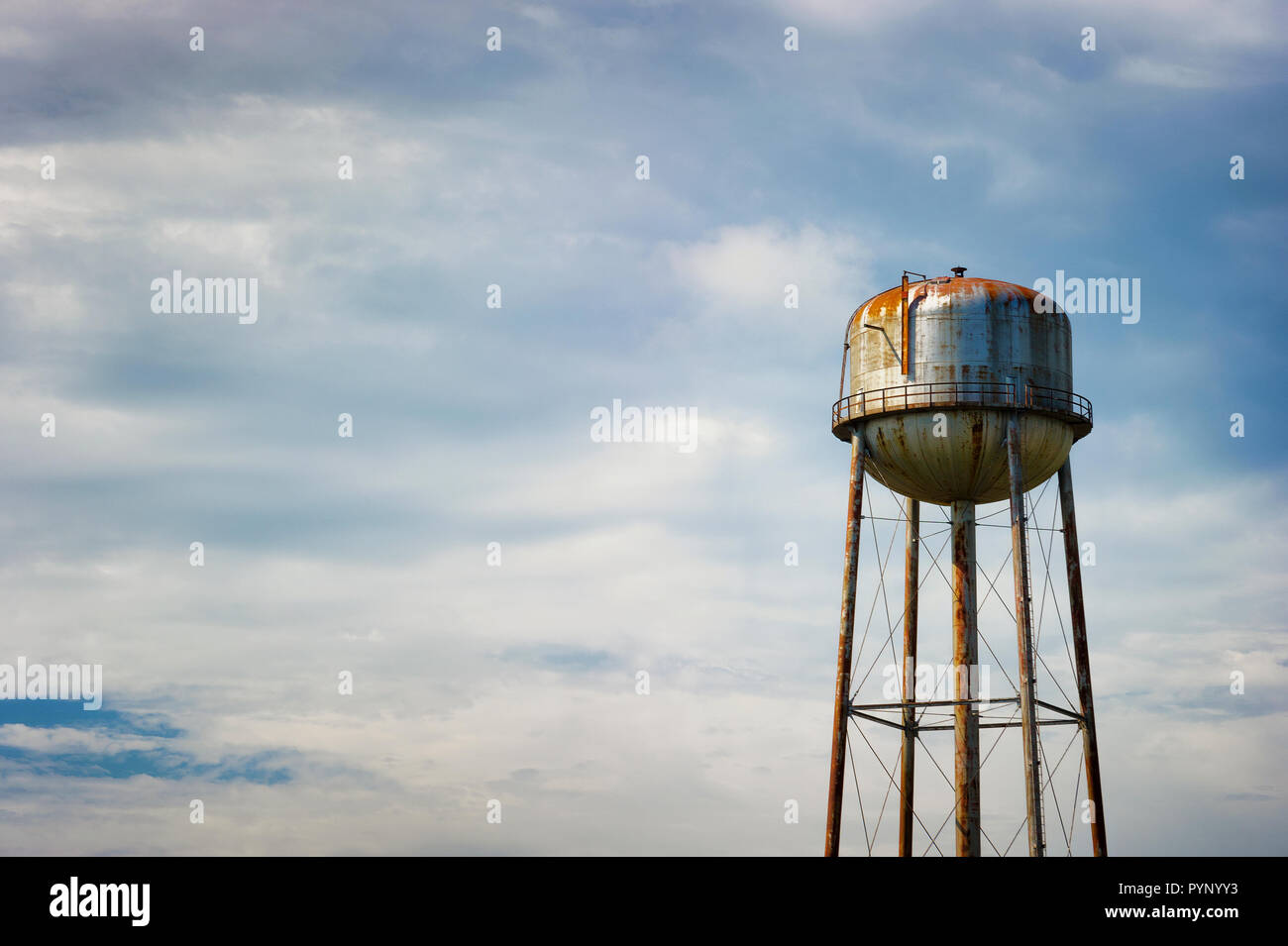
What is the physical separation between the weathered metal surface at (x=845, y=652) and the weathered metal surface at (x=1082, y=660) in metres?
6.08

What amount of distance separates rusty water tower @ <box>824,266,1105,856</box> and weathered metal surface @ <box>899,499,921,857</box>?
5cm

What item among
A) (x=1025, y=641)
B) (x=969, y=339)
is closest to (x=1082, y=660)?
(x=1025, y=641)

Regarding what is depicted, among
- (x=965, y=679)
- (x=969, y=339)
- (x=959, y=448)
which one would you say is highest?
(x=969, y=339)

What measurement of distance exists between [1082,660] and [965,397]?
26.7ft

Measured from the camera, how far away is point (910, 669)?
45.7 meters

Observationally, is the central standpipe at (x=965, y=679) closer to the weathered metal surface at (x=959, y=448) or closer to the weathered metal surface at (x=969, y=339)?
the weathered metal surface at (x=959, y=448)

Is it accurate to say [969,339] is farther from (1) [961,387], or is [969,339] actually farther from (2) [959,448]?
(2) [959,448]

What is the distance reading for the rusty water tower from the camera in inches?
1682

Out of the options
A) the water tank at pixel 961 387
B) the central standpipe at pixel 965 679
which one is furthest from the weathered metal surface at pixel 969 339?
the central standpipe at pixel 965 679

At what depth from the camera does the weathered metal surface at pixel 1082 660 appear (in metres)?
42.3
